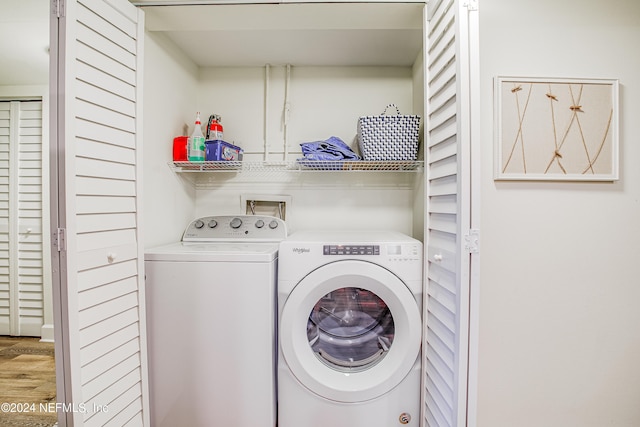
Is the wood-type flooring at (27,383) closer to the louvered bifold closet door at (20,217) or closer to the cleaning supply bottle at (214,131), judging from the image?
Result: the louvered bifold closet door at (20,217)

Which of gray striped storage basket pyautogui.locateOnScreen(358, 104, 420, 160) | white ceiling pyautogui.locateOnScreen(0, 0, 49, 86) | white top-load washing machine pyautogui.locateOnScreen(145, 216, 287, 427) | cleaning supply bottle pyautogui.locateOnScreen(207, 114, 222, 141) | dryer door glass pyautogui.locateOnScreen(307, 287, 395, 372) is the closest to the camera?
white ceiling pyautogui.locateOnScreen(0, 0, 49, 86)

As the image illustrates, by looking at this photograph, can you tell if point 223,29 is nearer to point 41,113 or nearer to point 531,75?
point 41,113

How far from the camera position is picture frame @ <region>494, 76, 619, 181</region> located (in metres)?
1.37

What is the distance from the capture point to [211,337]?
4.45ft

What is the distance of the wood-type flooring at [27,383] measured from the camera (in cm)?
109

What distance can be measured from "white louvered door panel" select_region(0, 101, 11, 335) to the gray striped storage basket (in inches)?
62.6

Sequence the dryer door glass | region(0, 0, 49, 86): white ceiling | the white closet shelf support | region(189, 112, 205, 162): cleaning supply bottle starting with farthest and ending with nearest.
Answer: the white closet shelf support → region(189, 112, 205, 162): cleaning supply bottle → the dryer door glass → region(0, 0, 49, 86): white ceiling

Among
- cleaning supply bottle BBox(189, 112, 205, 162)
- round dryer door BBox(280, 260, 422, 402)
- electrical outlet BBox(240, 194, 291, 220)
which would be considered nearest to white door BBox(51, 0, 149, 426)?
cleaning supply bottle BBox(189, 112, 205, 162)

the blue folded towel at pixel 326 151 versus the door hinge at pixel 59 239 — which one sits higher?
the blue folded towel at pixel 326 151

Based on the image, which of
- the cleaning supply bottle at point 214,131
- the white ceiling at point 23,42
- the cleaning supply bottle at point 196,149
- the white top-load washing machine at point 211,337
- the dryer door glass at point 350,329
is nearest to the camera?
the white ceiling at point 23,42

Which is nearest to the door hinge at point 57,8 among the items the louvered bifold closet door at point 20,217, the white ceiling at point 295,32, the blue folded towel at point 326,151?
the louvered bifold closet door at point 20,217

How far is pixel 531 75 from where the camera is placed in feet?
4.52

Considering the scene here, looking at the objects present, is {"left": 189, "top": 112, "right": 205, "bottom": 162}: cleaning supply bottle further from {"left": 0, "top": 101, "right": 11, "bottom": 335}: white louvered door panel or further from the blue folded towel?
{"left": 0, "top": 101, "right": 11, "bottom": 335}: white louvered door panel

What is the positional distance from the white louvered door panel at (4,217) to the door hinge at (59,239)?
1.21 feet
